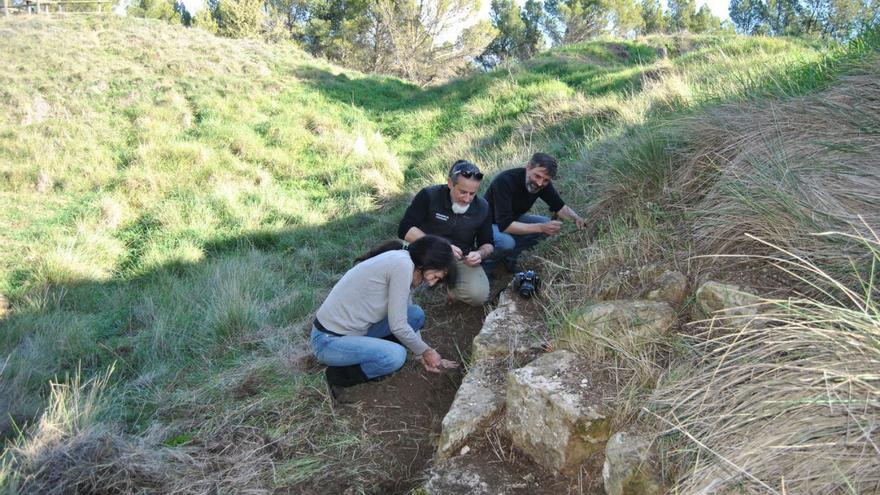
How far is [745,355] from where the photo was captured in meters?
2.32

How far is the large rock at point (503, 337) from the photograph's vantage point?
3.55 m

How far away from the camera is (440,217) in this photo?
4.57 metres

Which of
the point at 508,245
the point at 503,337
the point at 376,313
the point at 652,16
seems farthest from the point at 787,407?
the point at 652,16

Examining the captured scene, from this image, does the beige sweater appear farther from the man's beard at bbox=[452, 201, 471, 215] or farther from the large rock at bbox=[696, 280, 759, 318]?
the large rock at bbox=[696, 280, 759, 318]

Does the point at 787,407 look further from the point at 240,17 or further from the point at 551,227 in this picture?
the point at 240,17

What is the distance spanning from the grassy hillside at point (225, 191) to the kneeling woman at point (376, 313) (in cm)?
31

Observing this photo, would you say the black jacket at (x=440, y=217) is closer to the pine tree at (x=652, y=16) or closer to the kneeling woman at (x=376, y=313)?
the kneeling woman at (x=376, y=313)

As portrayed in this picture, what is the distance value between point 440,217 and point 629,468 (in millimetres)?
2642

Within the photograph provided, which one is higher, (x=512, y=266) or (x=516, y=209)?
(x=516, y=209)

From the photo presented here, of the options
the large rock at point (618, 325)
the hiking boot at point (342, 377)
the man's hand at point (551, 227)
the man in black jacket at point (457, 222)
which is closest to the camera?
the large rock at point (618, 325)

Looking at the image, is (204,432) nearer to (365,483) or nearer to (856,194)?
(365,483)

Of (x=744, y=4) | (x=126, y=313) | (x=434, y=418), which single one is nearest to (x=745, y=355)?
(x=434, y=418)

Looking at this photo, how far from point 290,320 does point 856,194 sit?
14.2 feet

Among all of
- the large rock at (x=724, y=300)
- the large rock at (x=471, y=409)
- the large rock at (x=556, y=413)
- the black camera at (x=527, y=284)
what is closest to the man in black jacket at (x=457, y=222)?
the black camera at (x=527, y=284)
